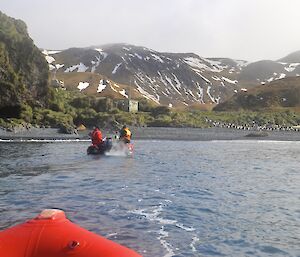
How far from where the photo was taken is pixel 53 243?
659 cm

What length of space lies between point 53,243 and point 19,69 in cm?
8757

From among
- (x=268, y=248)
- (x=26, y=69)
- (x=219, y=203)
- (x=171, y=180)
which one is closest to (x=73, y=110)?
(x=26, y=69)

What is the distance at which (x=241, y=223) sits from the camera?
14.6 meters

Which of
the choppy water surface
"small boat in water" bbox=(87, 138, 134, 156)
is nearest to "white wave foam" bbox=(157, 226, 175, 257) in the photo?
the choppy water surface

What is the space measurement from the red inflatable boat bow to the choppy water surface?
179 inches

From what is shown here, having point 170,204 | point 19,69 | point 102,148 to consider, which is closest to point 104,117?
point 19,69

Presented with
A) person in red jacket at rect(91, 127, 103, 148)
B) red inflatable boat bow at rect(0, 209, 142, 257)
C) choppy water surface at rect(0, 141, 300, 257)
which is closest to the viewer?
red inflatable boat bow at rect(0, 209, 142, 257)

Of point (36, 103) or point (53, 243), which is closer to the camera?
point (53, 243)

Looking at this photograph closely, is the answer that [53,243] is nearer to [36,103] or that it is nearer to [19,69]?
[36,103]

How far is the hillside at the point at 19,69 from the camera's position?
3167 inches

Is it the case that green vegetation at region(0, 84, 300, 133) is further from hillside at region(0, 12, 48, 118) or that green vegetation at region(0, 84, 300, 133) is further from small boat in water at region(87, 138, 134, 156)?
small boat in water at region(87, 138, 134, 156)

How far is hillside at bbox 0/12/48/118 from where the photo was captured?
80.4 meters

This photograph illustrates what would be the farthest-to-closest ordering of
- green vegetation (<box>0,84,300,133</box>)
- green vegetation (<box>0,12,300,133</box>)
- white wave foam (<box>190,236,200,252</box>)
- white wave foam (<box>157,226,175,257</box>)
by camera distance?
green vegetation (<box>0,84,300,133</box>) < green vegetation (<box>0,12,300,133</box>) < white wave foam (<box>190,236,200,252</box>) < white wave foam (<box>157,226,175,257</box>)

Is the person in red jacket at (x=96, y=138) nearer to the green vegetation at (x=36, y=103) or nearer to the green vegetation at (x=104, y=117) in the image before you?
the green vegetation at (x=36, y=103)
